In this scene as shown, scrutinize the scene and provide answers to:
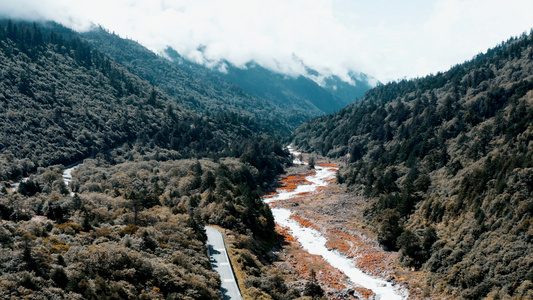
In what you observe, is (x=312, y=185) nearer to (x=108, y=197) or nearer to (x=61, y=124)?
(x=108, y=197)

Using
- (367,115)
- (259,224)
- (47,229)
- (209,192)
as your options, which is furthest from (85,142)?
(367,115)

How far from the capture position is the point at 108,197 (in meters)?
63.7

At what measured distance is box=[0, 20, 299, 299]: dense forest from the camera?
Answer: 3303cm

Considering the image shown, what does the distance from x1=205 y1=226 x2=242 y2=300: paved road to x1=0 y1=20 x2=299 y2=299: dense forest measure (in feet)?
6.63

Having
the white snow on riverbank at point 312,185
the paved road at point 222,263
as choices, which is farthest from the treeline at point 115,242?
the white snow on riverbank at point 312,185

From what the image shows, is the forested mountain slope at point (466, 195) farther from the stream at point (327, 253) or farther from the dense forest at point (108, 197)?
the dense forest at point (108, 197)

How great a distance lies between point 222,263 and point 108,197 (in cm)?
2637

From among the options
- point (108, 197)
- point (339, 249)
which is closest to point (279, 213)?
point (339, 249)

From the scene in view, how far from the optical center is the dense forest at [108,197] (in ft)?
108

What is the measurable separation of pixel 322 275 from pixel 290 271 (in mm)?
5341

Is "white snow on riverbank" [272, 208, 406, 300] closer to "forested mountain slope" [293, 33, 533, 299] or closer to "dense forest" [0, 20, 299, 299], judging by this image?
"forested mountain slope" [293, 33, 533, 299]

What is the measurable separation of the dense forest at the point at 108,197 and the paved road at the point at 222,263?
2.02 meters

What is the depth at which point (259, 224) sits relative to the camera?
7606 centimetres

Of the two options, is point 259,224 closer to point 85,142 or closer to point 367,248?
point 367,248
